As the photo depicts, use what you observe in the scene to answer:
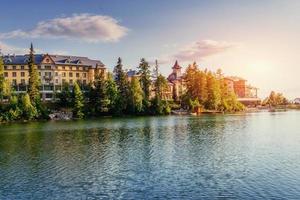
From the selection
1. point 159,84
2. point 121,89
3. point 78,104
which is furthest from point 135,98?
point 159,84

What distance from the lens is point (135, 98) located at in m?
118

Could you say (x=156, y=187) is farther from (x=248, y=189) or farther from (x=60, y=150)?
(x=60, y=150)

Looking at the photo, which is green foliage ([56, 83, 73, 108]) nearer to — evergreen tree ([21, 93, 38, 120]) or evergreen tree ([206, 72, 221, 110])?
Answer: evergreen tree ([21, 93, 38, 120])

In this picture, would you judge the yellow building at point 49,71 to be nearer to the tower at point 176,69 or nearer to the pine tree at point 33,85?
the pine tree at point 33,85

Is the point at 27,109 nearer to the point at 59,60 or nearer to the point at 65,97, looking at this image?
the point at 65,97

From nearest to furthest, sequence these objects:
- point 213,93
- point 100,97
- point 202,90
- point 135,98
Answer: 1. point 100,97
2. point 135,98
3. point 213,93
4. point 202,90

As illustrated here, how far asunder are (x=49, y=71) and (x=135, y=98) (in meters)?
35.0

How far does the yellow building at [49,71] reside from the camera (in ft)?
422

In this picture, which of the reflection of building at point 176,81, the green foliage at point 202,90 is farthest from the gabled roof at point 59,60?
the reflection of building at point 176,81

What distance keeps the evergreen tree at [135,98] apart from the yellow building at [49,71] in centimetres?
1495

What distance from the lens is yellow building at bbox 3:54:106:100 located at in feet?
422

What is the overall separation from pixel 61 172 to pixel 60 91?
328ft

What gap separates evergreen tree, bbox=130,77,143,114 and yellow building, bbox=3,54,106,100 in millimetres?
14945

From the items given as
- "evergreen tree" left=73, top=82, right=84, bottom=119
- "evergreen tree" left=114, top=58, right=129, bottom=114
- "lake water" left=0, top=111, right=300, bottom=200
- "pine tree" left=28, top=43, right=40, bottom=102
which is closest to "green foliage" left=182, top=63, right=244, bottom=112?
"evergreen tree" left=114, top=58, right=129, bottom=114
